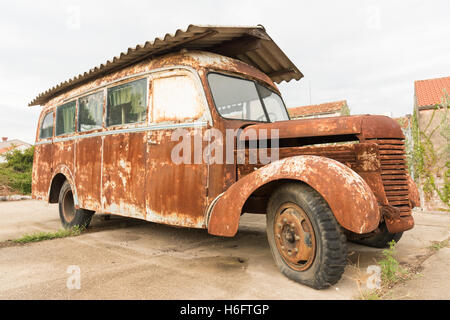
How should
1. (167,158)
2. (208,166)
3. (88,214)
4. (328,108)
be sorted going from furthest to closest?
(328,108)
(88,214)
(167,158)
(208,166)

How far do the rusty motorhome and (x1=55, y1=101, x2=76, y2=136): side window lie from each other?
0.04 m

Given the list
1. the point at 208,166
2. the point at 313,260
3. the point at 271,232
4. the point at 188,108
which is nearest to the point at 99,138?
the point at 188,108

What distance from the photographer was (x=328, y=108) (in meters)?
23.8

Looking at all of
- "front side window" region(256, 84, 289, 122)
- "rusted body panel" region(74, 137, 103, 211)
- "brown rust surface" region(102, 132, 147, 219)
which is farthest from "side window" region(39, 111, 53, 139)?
"front side window" region(256, 84, 289, 122)

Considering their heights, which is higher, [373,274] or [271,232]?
[271,232]

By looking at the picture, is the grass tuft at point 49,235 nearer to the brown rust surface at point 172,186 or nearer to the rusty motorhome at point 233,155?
the rusty motorhome at point 233,155

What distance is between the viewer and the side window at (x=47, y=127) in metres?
5.79

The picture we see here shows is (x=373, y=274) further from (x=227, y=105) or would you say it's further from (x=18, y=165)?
(x=18, y=165)

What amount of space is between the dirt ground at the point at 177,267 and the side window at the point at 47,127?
197cm

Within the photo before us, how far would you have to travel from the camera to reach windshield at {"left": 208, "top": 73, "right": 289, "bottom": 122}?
3404 millimetres

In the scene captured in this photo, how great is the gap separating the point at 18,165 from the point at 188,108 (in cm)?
1527

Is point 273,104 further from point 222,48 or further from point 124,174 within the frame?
point 124,174

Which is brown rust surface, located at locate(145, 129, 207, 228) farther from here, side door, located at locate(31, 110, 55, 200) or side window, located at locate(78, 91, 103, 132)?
side door, located at locate(31, 110, 55, 200)

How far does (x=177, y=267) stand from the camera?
9.87 ft
